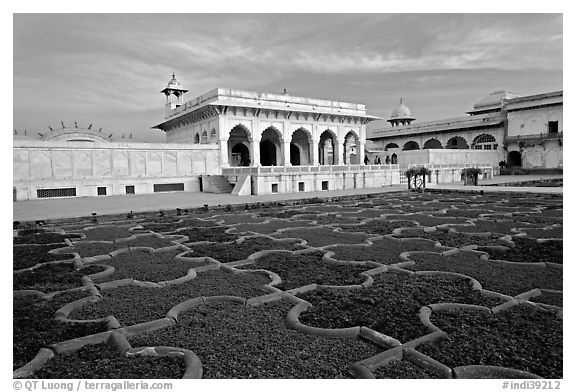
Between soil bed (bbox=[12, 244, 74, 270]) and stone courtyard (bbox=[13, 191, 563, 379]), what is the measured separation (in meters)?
0.02

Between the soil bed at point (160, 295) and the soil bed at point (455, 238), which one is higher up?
the soil bed at point (455, 238)

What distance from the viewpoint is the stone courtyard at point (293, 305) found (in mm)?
2291

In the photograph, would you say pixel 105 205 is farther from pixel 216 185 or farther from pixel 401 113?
pixel 401 113

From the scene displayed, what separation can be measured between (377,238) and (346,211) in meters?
3.84

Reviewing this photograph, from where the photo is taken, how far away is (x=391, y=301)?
3.27 m

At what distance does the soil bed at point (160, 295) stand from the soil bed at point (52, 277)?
54cm

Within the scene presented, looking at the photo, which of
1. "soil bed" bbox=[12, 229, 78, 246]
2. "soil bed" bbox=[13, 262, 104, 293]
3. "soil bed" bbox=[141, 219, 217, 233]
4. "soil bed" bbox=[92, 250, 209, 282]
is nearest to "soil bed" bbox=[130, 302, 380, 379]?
"soil bed" bbox=[92, 250, 209, 282]

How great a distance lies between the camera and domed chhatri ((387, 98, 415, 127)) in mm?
49112

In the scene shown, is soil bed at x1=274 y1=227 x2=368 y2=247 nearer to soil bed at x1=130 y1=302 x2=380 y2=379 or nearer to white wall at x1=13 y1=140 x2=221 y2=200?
soil bed at x1=130 y1=302 x2=380 y2=379

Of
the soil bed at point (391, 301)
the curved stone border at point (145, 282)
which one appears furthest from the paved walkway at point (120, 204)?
the soil bed at point (391, 301)

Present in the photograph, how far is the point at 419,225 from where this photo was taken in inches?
289

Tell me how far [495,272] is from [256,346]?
2.74 m

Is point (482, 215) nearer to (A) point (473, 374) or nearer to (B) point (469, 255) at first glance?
(B) point (469, 255)

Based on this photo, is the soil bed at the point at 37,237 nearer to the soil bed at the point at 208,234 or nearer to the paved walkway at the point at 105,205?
the paved walkway at the point at 105,205
